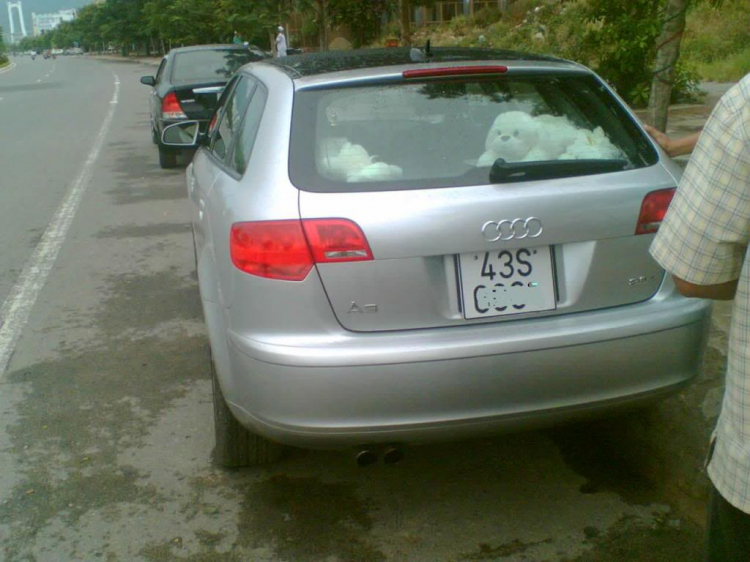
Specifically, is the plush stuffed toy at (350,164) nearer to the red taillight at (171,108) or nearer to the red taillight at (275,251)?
the red taillight at (275,251)

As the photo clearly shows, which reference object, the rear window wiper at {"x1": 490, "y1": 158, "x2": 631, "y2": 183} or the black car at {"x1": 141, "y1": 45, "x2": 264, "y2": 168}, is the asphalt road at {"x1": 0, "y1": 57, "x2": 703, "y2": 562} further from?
the black car at {"x1": 141, "y1": 45, "x2": 264, "y2": 168}

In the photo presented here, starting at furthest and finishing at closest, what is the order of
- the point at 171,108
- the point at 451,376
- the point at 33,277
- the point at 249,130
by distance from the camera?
1. the point at 171,108
2. the point at 33,277
3. the point at 249,130
4. the point at 451,376

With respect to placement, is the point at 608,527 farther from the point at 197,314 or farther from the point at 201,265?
the point at 197,314

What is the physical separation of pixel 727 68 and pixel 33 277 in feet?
52.8

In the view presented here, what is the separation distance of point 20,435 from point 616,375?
2.73 meters

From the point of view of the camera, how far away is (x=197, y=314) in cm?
605

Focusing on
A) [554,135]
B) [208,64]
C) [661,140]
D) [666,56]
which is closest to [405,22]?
[208,64]

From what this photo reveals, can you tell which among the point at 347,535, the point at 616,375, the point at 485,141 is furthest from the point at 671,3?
the point at 347,535

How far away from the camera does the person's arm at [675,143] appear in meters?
3.20

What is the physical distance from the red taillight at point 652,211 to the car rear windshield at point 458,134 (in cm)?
15

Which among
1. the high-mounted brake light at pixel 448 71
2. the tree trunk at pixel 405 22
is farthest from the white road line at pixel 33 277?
the tree trunk at pixel 405 22

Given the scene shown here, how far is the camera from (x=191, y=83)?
12.5 m

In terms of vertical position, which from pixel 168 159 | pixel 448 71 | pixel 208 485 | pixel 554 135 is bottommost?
pixel 168 159

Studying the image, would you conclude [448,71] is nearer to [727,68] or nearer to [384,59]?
[384,59]
